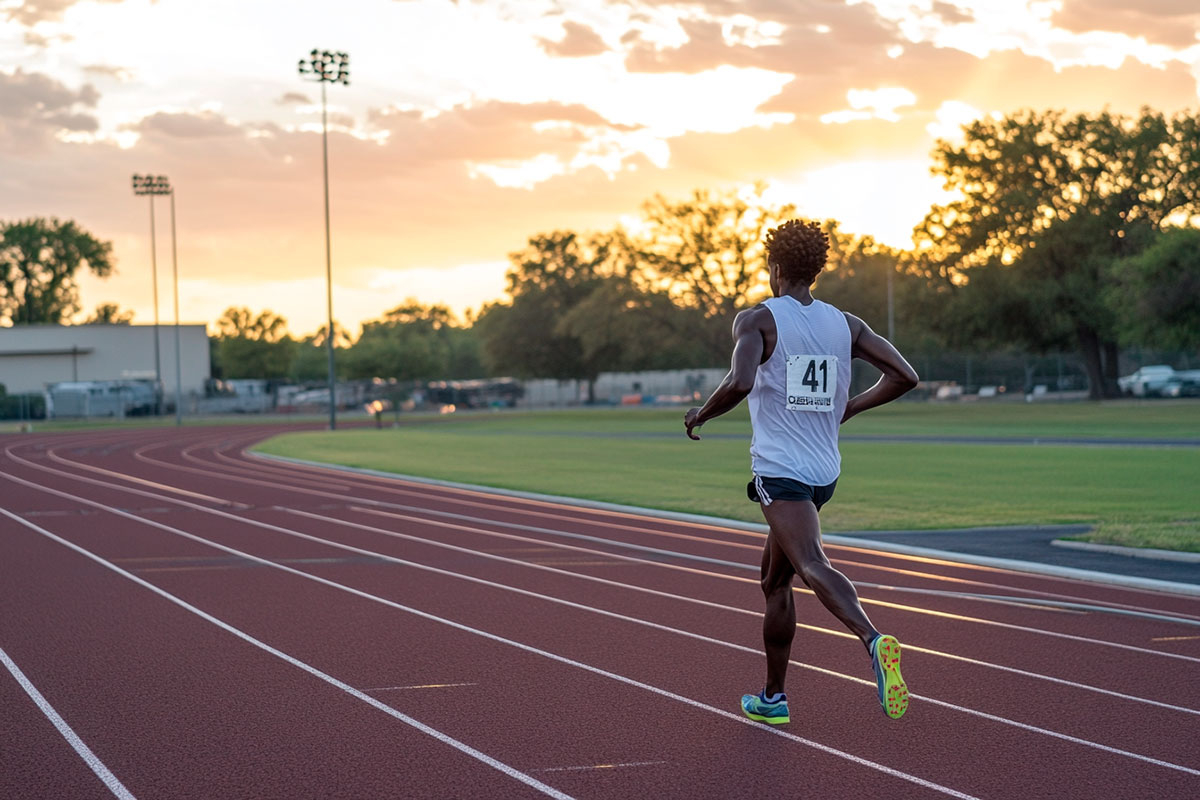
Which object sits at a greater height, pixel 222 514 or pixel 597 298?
pixel 597 298

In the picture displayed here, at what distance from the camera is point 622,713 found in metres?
6.10

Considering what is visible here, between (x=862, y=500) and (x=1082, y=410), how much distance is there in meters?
38.0

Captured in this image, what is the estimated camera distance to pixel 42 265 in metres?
116

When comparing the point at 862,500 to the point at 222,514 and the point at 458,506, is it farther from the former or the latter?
the point at 222,514

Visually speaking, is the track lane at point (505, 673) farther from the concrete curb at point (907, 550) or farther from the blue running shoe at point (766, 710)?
the concrete curb at point (907, 550)

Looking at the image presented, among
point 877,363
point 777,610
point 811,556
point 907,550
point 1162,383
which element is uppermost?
point 877,363

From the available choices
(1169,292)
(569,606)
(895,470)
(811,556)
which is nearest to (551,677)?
(811,556)

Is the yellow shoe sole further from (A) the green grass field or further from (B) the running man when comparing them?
(A) the green grass field

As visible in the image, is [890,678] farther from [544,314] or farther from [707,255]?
[544,314]

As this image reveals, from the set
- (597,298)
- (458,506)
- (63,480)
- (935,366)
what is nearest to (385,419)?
(597,298)

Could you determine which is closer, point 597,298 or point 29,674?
point 29,674

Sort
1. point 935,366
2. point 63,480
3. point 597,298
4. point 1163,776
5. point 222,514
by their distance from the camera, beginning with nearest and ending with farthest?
1. point 1163,776
2. point 222,514
3. point 63,480
4. point 597,298
5. point 935,366

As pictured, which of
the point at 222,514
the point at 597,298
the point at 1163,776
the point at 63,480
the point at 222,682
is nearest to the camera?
the point at 1163,776

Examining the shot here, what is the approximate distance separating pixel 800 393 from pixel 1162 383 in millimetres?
62670
